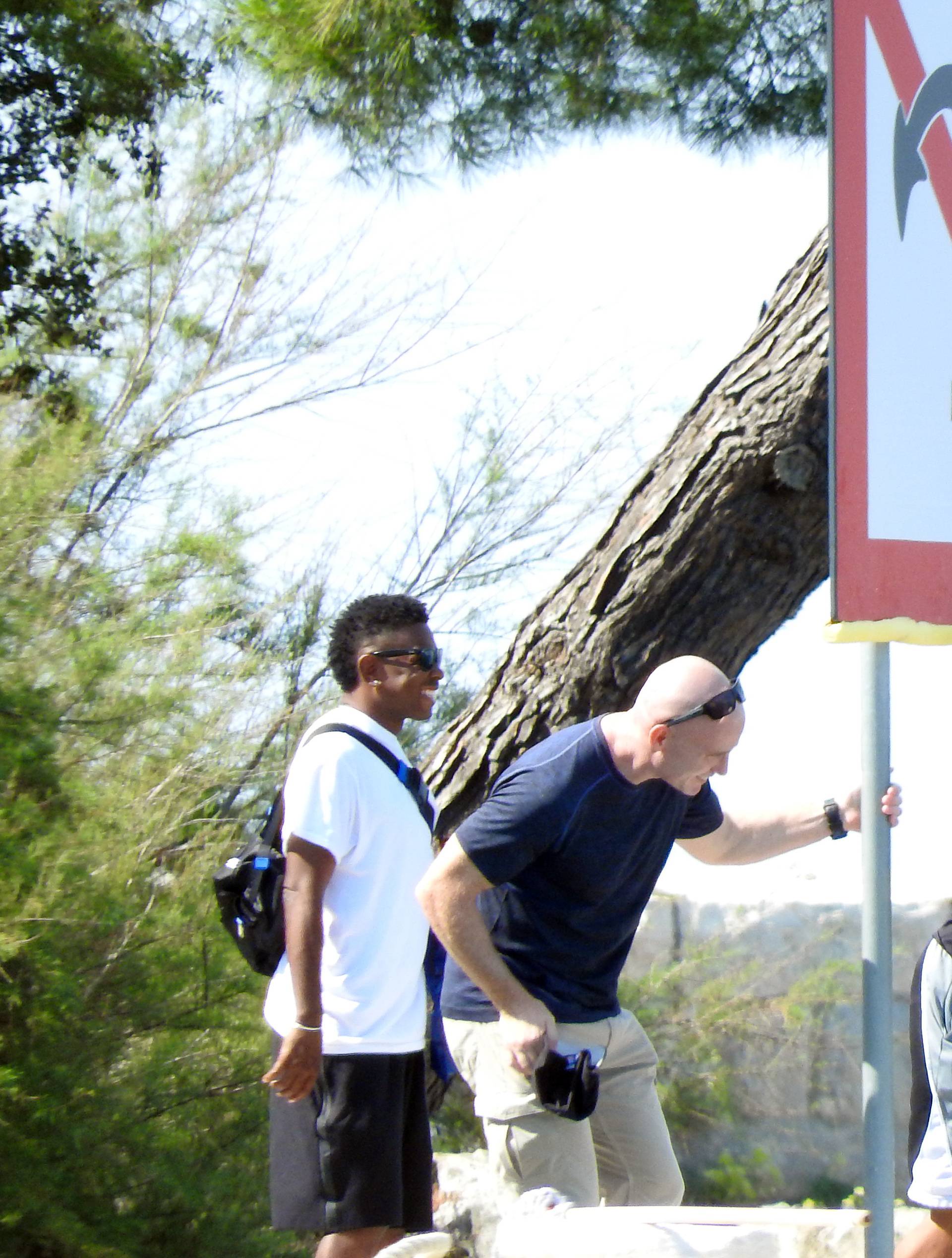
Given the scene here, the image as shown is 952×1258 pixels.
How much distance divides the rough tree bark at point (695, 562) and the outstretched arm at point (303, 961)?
4.43 ft

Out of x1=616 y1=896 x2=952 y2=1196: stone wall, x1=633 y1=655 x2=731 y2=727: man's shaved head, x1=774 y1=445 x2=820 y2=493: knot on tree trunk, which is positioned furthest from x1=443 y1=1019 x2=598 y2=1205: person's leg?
x1=616 y1=896 x2=952 y2=1196: stone wall

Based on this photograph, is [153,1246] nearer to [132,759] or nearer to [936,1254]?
[132,759]

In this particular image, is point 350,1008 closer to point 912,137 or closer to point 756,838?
point 756,838

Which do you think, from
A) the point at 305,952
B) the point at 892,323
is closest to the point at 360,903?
the point at 305,952

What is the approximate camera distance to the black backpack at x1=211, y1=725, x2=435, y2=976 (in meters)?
2.64

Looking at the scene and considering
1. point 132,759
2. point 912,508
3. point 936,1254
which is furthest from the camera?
point 132,759

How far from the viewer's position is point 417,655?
2879 mm

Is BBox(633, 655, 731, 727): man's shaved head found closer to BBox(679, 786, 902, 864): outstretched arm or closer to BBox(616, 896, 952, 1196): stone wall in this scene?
BBox(679, 786, 902, 864): outstretched arm

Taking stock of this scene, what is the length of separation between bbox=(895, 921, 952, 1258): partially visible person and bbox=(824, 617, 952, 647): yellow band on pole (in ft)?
4.38

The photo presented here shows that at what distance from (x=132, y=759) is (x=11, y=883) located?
1.06 m

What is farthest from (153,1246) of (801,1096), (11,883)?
(801,1096)

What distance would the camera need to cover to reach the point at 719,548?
380 centimetres

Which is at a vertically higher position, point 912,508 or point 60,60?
point 60,60

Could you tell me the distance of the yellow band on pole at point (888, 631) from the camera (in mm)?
1504
